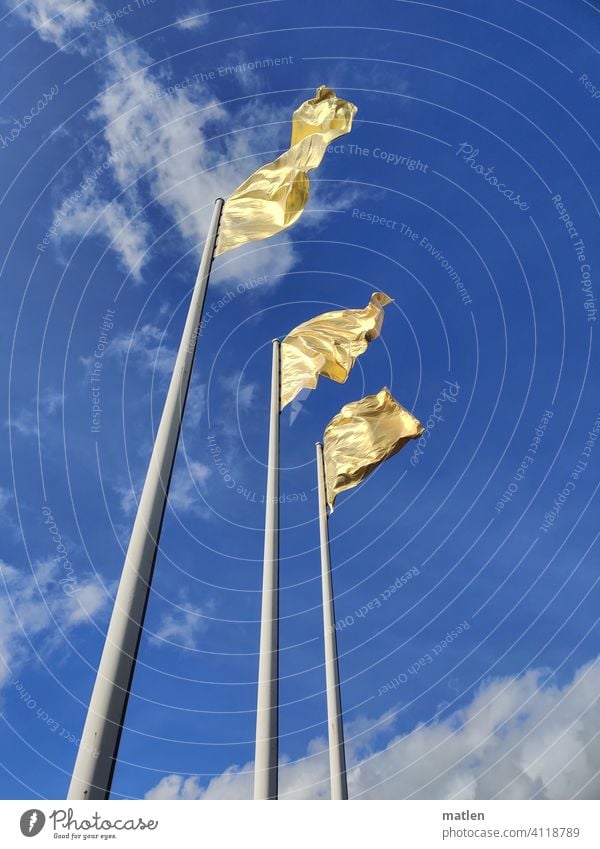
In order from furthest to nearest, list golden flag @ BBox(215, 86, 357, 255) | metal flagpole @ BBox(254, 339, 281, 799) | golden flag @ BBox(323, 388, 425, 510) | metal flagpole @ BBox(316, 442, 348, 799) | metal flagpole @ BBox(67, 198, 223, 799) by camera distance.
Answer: golden flag @ BBox(323, 388, 425, 510) → metal flagpole @ BBox(316, 442, 348, 799) → golden flag @ BBox(215, 86, 357, 255) → metal flagpole @ BBox(254, 339, 281, 799) → metal flagpole @ BBox(67, 198, 223, 799)

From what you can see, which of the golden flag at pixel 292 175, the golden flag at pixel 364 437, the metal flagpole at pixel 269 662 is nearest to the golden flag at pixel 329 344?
the golden flag at pixel 364 437

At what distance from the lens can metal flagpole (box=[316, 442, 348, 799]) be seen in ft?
46.0

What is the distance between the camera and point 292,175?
12.6 metres

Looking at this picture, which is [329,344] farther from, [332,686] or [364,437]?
[332,686]

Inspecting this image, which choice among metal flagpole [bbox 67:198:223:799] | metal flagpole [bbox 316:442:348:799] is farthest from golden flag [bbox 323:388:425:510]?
metal flagpole [bbox 67:198:223:799]

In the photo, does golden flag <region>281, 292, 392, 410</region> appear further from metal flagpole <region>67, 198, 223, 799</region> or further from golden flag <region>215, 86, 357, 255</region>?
metal flagpole <region>67, 198, 223, 799</region>

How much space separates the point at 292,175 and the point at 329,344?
614cm

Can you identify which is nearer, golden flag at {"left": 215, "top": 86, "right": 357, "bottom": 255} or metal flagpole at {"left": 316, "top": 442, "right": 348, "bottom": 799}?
golden flag at {"left": 215, "top": 86, "right": 357, "bottom": 255}

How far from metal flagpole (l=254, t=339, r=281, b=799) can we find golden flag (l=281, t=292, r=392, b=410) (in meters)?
3.69
